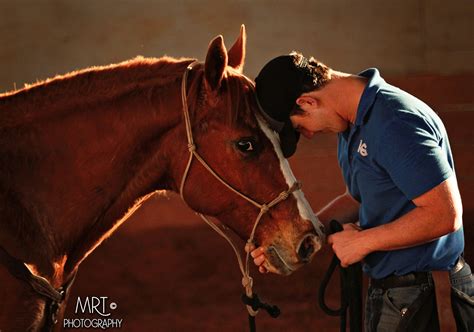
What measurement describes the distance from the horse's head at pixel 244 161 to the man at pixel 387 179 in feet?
0.21

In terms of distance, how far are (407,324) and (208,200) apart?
0.86 m

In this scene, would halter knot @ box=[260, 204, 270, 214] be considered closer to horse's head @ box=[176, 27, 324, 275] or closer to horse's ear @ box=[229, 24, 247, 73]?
horse's head @ box=[176, 27, 324, 275]

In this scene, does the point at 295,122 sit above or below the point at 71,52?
below

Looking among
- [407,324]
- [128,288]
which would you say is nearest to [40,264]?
[407,324]

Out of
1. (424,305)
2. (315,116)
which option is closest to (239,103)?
(315,116)

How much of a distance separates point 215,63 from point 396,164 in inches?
30.2

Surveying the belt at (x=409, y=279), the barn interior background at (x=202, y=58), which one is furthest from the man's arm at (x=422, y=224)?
the barn interior background at (x=202, y=58)

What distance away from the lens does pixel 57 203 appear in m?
2.84

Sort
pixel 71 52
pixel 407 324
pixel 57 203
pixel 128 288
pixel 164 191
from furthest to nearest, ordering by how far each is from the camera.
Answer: pixel 71 52 < pixel 128 288 < pixel 164 191 < pixel 57 203 < pixel 407 324

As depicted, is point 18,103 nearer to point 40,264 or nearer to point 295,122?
point 40,264

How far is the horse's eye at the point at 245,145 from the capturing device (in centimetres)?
289

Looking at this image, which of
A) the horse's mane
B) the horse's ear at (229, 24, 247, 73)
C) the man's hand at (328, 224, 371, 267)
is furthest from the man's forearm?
the horse's mane

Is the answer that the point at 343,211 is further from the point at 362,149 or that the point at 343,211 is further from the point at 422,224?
the point at 422,224

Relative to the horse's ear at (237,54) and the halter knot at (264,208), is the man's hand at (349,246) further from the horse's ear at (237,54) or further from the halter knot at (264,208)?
the horse's ear at (237,54)
